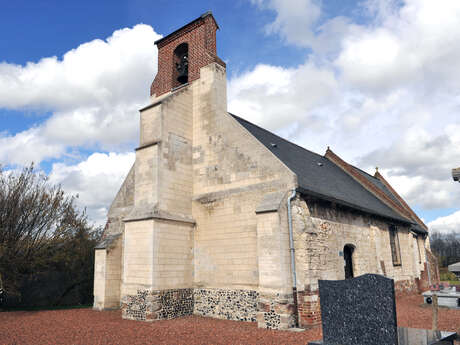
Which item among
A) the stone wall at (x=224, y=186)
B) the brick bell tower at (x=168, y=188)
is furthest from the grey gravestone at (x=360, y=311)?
the brick bell tower at (x=168, y=188)

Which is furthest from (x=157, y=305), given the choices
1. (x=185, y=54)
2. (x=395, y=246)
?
(x=395, y=246)

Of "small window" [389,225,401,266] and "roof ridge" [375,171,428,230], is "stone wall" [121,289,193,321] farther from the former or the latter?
"roof ridge" [375,171,428,230]

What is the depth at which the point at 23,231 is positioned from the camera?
1614 cm

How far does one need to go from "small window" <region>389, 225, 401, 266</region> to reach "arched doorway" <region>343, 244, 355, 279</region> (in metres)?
5.37

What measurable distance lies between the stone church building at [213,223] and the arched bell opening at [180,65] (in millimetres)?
68

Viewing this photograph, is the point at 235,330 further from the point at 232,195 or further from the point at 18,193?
the point at 18,193

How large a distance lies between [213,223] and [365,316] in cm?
823

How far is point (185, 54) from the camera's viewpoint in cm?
1716

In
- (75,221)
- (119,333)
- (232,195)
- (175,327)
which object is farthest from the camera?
(75,221)

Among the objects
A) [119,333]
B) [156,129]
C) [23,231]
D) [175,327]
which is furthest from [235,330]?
[23,231]

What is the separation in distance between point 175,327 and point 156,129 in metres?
7.33

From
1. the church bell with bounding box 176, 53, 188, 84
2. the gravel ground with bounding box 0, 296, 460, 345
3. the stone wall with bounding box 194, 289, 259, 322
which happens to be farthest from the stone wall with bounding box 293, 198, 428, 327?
the church bell with bounding box 176, 53, 188, 84

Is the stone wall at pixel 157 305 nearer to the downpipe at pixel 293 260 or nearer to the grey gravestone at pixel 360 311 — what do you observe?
the downpipe at pixel 293 260

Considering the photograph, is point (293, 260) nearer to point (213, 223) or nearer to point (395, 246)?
point (213, 223)
